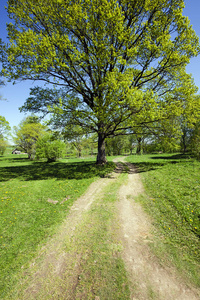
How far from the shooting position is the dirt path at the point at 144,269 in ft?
10.3

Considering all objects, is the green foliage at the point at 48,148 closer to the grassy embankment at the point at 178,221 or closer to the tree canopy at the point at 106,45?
the tree canopy at the point at 106,45

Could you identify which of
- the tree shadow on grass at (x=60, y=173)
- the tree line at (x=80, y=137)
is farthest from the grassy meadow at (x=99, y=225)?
the tree line at (x=80, y=137)

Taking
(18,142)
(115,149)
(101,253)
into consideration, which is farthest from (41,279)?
(115,149)

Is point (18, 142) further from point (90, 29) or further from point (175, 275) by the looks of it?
point (175, 275)

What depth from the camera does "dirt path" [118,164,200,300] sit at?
10.3 feet

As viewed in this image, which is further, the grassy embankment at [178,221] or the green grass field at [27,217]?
the green grass field at [27,217]

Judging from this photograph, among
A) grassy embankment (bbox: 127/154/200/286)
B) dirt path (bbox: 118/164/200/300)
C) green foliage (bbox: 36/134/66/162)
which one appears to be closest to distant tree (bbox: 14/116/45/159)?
green foliage (bbox: 36/134/66/162)

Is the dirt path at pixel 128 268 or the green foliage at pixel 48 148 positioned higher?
the green foliage at pixel 48 148

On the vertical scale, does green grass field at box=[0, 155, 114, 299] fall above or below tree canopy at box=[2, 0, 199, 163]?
below

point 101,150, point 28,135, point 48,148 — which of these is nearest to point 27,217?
point 101,150

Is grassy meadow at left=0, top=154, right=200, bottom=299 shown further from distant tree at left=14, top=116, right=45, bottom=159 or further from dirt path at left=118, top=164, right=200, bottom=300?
distant tree at left=14, top=116, right=45, bottom=159

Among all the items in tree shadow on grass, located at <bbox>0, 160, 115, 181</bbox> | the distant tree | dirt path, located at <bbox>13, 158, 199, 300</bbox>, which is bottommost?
dirt path, located at <bbox>13, 158, 199, 300</bbox>

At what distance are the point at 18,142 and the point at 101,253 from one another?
1658 inches

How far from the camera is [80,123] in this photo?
46.7ft
